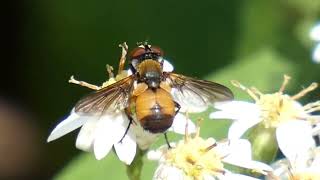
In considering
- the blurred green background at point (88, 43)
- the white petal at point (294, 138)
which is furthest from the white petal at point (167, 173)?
the blurred green background at point (88, 43)

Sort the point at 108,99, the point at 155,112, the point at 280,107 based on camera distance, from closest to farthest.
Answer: the point at 155,112
the point at 108,99
the point at 280,107

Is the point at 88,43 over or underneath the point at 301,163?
over

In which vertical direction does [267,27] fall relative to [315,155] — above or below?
above

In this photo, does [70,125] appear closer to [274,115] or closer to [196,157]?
[196,157]

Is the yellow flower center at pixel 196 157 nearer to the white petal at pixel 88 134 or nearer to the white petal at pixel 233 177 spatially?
the white petal at pixel 233 177

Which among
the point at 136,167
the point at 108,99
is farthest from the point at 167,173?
the point at 108,99

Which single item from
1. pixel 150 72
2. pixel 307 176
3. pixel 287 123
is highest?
pixel 150 72

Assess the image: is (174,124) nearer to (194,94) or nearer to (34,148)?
(194,94)

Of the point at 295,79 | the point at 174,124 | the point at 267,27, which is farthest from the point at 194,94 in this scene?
the point at 267,27
